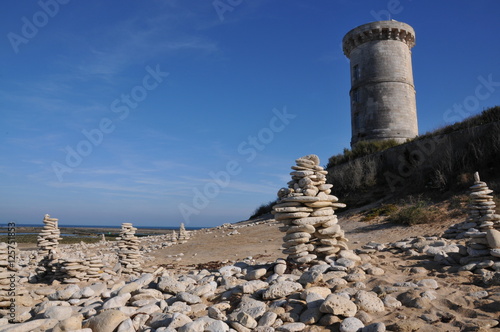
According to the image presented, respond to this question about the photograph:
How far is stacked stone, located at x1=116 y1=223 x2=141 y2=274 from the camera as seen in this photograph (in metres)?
9.60

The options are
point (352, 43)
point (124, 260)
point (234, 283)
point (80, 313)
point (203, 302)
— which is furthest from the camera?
point (352, 43)

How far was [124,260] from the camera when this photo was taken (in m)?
9.64

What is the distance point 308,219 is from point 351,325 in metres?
2.60

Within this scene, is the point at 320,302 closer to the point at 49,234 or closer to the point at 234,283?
the point at 234,283

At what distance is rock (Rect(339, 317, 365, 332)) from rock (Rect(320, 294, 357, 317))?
0.42 ft

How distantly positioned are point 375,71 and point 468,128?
11.1 meters

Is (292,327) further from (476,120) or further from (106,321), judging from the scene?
(476,120)

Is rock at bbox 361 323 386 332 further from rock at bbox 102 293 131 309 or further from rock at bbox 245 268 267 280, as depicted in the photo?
rock at bbox 102 293 131 309

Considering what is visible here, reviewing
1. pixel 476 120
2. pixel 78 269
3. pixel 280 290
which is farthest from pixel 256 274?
pixel 476 120

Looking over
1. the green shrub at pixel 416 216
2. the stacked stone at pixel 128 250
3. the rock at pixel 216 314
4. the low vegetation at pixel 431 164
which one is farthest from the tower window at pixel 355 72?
the rock at pixel 216 314

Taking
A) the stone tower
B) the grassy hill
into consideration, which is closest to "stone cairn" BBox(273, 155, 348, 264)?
the grassy hill

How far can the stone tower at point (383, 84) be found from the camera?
2658 centimetres

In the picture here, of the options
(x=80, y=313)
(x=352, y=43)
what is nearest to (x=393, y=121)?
(x=352, y=43)

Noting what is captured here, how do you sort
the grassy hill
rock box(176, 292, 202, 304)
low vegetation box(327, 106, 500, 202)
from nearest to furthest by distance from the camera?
rock box(176, 292, 202, 304), the grassy hill, low vegetation box(327, 106, 500, 202)
